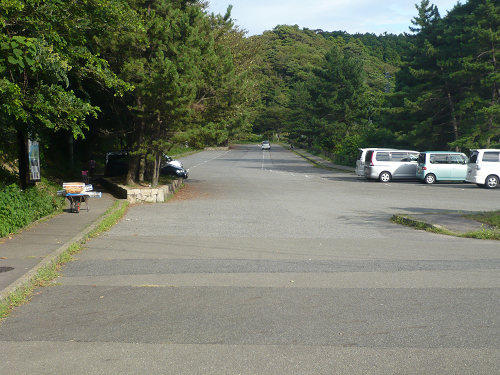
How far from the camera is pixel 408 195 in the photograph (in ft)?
70.3

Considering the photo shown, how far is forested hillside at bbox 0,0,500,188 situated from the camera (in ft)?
32.9

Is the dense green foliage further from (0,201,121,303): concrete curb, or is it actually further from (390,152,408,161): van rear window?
(0,201,121,303): concrete curb

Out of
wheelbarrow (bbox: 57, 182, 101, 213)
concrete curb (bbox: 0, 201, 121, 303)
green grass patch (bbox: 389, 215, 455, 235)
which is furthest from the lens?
wheelbarrow (bbox: 57, 182, 101, 213)

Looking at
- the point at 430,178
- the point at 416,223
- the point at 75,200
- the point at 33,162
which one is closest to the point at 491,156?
the point at 430,178

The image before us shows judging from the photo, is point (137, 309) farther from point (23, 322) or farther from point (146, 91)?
point (146, 91)

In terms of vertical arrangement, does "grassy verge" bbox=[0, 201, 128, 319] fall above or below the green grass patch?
above

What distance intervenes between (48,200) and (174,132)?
7.44 meters

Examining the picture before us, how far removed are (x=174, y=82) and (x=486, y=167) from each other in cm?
1686

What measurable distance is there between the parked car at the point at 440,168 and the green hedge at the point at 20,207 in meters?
20.7

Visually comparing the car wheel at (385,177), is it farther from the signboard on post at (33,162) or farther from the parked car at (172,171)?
the signboard on post at (33,162)

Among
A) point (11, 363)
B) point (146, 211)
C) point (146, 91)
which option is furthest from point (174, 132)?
point (11, 363)

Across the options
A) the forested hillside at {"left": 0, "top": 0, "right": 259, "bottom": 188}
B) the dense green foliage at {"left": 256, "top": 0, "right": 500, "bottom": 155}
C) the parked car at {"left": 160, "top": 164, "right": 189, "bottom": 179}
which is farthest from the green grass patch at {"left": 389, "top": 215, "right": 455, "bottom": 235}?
the dense green foliage at {"left": 256, "top": 0, "right": 500, "bottom": 155}

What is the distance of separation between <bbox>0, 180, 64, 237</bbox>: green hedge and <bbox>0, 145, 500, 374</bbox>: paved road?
1.86m

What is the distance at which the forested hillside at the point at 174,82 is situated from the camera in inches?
394
